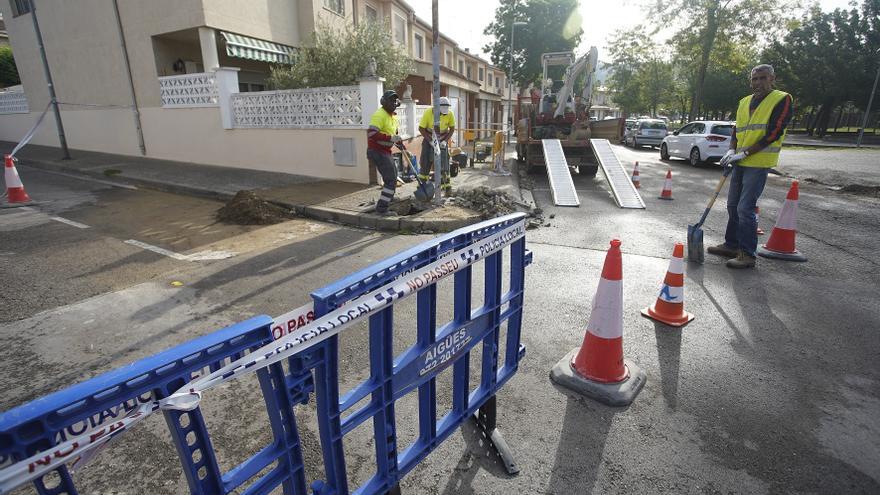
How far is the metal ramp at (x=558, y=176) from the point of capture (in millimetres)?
8586

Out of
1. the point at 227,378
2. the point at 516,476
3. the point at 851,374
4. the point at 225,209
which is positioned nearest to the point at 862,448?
the point at 851,374

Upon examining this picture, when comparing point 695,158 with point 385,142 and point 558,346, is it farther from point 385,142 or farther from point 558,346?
point 558,346

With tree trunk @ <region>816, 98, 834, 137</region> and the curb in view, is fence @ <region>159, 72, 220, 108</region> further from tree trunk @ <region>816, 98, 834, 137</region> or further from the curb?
tree trunk @ <region>816, 98, 834, 137</region>

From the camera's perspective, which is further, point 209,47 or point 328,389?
point 209,47

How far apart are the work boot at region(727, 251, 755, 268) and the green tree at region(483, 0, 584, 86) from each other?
1318 inches

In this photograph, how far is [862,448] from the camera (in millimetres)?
2383

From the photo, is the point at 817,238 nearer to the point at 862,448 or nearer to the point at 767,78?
the point at 767,78

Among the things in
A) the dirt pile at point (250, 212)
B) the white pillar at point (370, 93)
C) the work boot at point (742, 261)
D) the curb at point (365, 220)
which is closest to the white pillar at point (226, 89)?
the curb at point (365, 220)

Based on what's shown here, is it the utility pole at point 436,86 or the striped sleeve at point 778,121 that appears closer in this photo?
the striped sleeve at point 778,121

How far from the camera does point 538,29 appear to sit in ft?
115

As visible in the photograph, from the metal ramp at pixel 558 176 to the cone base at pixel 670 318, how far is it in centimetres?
470

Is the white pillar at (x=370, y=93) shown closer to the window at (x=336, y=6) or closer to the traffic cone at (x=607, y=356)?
the traffic cone at (x=607, y=356)

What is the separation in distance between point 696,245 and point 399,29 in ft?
65.0

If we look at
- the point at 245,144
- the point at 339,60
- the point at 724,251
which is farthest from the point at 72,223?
the point at 724,251
